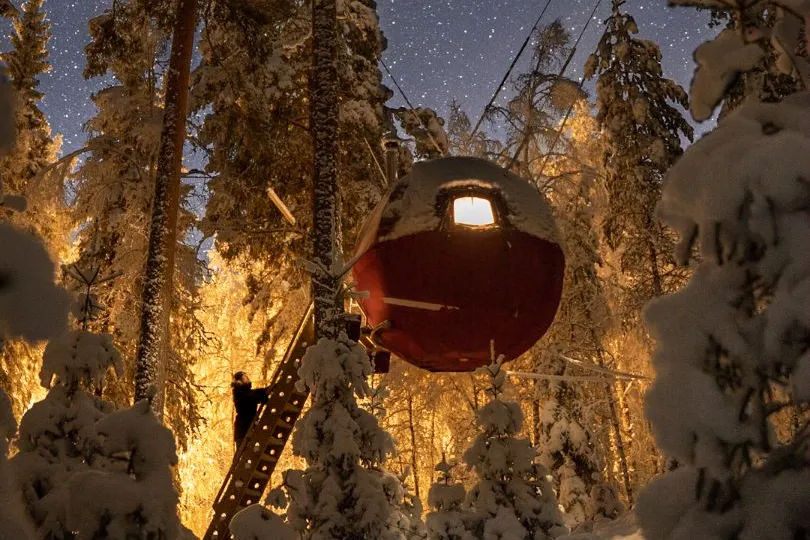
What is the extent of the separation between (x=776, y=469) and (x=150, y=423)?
3.08m

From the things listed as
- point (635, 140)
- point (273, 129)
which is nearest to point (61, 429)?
point (273, 129)

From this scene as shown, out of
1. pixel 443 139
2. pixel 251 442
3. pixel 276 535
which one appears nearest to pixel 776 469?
pixel 276 535

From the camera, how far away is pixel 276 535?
19.6ft

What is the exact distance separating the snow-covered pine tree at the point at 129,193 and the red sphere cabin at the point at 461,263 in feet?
21.5

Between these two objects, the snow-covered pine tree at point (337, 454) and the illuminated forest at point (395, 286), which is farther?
the snow-covered pine tree at point (337, 454)

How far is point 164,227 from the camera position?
9875 mm

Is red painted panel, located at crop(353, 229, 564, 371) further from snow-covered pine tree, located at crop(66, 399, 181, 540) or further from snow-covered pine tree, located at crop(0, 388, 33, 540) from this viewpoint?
snow-covered pine tree, located at crop(0, 388, 33, 540)

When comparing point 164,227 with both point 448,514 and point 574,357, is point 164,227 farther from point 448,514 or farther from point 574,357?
point 574,357

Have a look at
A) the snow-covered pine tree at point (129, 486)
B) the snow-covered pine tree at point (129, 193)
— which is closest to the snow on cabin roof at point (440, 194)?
the snow-covered pine tree at point (129, 486)

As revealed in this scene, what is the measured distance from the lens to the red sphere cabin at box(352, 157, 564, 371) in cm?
640

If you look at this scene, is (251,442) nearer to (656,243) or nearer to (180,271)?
(180,271)

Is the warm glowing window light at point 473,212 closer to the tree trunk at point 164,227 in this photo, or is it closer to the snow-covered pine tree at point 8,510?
the snow-covered pine tree at point 8,510

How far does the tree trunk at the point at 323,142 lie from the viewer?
8.27 m

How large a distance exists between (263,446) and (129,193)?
713 cm
